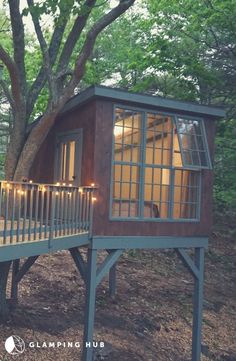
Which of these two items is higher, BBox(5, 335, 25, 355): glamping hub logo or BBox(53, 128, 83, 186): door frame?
BBox(53, 128, 83, 186): door frame

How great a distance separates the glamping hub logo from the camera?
8625mm

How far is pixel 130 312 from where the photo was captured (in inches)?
460

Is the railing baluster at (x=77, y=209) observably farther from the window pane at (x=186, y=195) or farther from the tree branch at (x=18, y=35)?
the tree branch at (x=18, y=35)

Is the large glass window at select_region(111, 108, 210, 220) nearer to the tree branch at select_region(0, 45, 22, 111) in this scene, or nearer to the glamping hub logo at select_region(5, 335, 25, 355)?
the tree branch at select_region(0, 45, 22, 111)

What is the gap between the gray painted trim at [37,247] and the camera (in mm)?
5605

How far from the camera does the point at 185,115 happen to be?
9.25 m

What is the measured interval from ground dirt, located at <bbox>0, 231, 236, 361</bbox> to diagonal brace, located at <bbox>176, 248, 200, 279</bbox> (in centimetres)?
224

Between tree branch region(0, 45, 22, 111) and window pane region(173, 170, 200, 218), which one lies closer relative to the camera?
tree branch region(0, 45, 22, 111)

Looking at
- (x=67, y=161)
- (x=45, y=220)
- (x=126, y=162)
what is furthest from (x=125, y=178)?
(x=45, y=220)

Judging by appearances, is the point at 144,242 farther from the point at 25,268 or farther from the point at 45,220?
the point at 25,268

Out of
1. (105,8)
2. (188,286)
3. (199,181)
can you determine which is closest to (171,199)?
(199,181)

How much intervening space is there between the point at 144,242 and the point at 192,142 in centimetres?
260

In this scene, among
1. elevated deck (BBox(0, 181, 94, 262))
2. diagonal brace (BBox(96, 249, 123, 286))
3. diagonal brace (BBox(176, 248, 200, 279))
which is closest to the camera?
elevated deck (BBox(0, 181, 94, 262))

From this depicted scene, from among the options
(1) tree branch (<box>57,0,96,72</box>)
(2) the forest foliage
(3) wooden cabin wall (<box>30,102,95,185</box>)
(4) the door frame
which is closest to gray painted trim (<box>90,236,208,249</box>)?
(3) wooden cabin wall (<box>30,102,95,185</box>)
